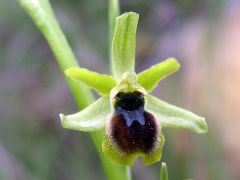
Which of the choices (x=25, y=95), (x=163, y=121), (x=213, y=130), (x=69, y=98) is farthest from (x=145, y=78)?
(x=25, y=95)

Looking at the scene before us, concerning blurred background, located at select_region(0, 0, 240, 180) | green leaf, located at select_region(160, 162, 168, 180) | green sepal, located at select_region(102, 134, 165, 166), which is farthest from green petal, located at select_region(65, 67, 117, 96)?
blurred background, located at select_region(0, 0, 240, 180)

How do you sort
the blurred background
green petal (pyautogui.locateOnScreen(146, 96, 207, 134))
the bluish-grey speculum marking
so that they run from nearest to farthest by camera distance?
1. the bluish-grey speculum marking
2. green petal (pyautogui.locateOnScreen(146, 96, 207, 134))
3. the blurred background

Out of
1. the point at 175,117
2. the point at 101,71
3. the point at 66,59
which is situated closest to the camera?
the point at 175,117

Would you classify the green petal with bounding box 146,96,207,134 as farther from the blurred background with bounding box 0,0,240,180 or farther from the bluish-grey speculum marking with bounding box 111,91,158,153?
the blurred background with bounding box 0,0,240,180

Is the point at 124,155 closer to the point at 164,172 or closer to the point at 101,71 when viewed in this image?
the point at 164,172

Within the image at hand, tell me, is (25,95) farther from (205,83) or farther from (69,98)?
(205,83)

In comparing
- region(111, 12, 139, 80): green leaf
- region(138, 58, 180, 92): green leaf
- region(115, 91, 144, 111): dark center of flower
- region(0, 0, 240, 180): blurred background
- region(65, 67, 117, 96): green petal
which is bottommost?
region(115, 91, 144, 111): dark center of flower

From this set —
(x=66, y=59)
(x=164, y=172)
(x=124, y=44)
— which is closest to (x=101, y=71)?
(x=66, y=59)
